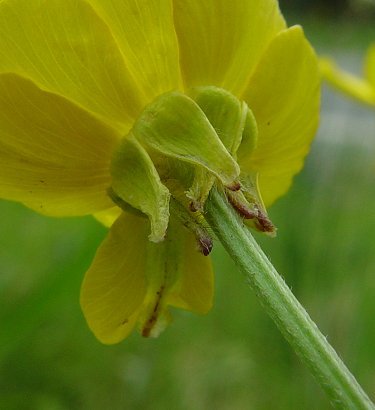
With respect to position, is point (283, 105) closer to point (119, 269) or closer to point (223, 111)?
point (223, 111)

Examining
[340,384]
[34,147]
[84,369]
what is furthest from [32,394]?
[340,384]

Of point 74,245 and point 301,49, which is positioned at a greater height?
point 301,49

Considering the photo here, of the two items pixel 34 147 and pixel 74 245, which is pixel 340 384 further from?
pixel 74 245

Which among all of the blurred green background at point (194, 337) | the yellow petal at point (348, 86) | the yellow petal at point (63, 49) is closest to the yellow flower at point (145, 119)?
the yellow petal at point (63, 49)

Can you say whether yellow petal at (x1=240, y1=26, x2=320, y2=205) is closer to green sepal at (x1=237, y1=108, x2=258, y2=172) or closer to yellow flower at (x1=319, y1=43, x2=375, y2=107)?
green sepal at (x1=237, y1=108, x2=258, y2=172)

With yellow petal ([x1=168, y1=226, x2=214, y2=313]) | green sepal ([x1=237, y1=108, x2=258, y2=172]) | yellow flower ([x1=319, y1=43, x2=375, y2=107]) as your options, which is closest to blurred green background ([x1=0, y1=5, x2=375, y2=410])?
yellow flower ([x1=319, y1=43, x2=375, y2=107])

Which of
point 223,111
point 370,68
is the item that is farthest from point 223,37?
point 370,68
